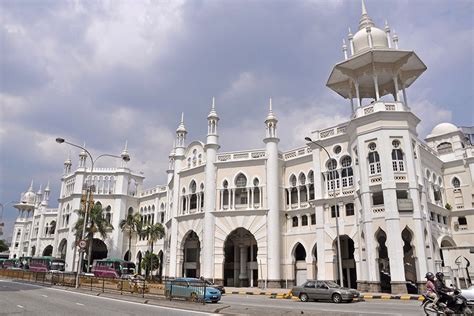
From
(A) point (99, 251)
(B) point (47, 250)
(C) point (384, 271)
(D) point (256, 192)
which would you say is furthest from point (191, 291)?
(B) point (47, 250)

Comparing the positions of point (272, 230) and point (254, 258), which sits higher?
point (272, 230)

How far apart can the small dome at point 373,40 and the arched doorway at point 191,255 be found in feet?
91.4

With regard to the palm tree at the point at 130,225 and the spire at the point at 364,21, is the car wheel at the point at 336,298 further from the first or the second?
the palm tree at the point at 130,225

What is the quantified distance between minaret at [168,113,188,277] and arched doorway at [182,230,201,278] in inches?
62.6

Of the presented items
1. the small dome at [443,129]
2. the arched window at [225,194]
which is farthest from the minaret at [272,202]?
the small dome at [443,129]

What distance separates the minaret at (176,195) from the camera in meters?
43.0

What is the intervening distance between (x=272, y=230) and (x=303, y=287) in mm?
13517

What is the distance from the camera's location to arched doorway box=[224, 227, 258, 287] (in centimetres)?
4012

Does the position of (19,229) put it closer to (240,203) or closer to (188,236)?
(188,236)

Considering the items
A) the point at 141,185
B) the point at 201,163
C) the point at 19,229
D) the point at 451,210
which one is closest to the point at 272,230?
the point at 201,163

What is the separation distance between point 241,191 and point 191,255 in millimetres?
11690

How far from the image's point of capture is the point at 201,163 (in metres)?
43.7

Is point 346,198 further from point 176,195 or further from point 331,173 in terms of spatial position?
point 176,195

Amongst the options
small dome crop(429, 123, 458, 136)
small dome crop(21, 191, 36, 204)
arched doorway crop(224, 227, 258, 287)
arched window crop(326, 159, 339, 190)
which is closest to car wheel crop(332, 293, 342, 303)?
arched window crop(326, 159, 339, 190)
